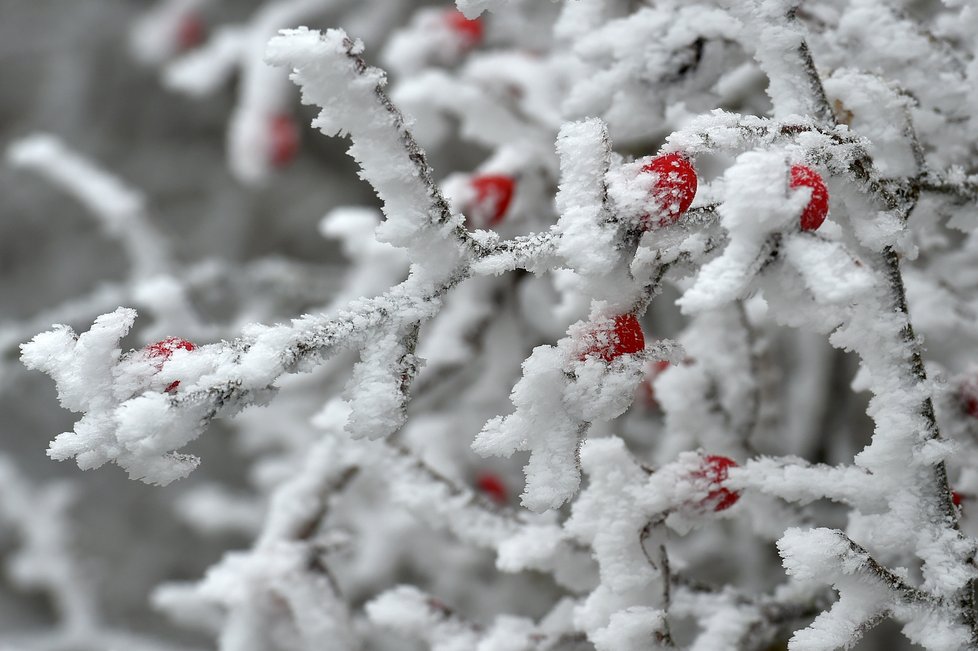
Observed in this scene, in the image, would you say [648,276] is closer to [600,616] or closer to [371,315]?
[371,315]

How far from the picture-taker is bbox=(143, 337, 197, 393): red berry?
523 millimetres

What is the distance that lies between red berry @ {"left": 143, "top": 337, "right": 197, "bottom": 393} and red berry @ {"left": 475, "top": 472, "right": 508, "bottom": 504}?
0.79 m

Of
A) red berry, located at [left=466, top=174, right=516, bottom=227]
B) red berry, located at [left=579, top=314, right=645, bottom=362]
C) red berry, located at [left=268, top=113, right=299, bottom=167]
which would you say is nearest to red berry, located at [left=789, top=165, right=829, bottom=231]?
red berry, located at [left=579, top=314, right=645, bottom=362]

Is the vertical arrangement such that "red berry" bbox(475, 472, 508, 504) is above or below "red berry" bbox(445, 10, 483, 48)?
below

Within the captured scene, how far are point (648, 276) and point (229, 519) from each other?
48.5 inches

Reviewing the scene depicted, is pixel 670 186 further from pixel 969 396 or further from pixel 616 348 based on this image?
pixel 969 396

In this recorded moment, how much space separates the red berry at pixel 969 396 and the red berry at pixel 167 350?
0.60 metres

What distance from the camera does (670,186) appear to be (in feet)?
1.73

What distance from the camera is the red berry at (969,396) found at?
2.48 feet

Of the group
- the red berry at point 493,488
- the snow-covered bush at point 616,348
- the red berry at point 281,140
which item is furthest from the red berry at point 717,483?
the red berry at point 281,140

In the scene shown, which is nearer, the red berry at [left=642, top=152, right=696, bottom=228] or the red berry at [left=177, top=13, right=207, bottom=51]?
the red berry at [left=642, top=152, right=696, bottom=228]

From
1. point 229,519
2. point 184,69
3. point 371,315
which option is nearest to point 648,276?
point 371,315

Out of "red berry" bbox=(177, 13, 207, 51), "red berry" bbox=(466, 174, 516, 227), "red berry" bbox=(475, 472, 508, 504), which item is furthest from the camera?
"red berry" bbox=(177, 13, 207, 51)

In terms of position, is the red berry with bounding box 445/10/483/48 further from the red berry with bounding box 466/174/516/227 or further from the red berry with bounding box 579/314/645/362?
the red berry with bounding box 579/314/645/362
